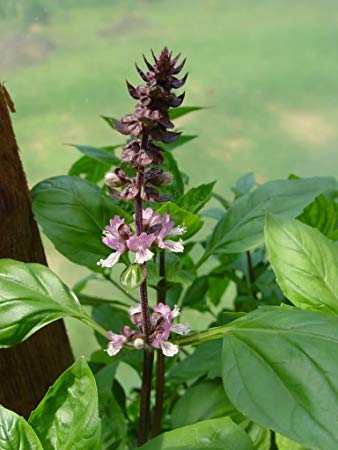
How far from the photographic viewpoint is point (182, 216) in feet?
2.03

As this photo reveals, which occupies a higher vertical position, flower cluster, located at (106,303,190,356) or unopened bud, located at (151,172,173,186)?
unopened bud, located at (151,172,173,186)

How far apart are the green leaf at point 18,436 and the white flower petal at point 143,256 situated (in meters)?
0.14

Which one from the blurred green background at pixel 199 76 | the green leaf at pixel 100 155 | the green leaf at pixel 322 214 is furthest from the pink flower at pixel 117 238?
the blurred green background at pixel 199 76

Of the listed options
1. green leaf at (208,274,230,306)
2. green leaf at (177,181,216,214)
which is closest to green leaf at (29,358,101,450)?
green leaf at (177,181,216,214)

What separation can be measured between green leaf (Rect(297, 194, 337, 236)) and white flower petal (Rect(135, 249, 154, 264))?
0.32 metres

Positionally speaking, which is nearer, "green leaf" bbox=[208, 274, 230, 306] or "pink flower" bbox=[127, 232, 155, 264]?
"pink flower" bbox=[127, 232, 155, 264]

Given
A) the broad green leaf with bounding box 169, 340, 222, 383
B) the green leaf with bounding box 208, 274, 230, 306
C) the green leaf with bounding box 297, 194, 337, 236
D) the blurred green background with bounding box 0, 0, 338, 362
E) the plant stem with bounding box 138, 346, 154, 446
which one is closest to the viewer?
the plant stem with bounding box 138, 346, 154, 446

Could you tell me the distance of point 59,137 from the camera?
5.05 ft

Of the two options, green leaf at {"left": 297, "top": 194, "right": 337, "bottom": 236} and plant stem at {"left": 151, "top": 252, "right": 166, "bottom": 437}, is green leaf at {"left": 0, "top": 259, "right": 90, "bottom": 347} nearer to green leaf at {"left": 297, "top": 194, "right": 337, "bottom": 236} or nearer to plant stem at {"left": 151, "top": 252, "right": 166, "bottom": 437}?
plant stem at {"left": 151, "top": 252, "right": 166, "bottom": 437}

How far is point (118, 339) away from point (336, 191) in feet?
1.18

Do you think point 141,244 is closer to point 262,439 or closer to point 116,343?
point 116,343

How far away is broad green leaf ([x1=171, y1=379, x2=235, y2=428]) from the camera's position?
630 mm

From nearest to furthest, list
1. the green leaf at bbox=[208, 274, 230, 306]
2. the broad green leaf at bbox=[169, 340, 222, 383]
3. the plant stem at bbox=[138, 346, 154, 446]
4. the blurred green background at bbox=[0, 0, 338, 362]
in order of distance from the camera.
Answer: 1. the plant stem at bbox=[138, 346, 154, 446]
2. the broad green leaf at bbox=[169, 340, 222, 383]
3. the green leaf at bbox=[208, 274, 230, 306]
4. the blurred green background at bbox=[0, 0, 338, 362]

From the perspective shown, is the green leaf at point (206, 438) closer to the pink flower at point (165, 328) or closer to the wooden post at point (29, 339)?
the pink flower at point (165, 328)
